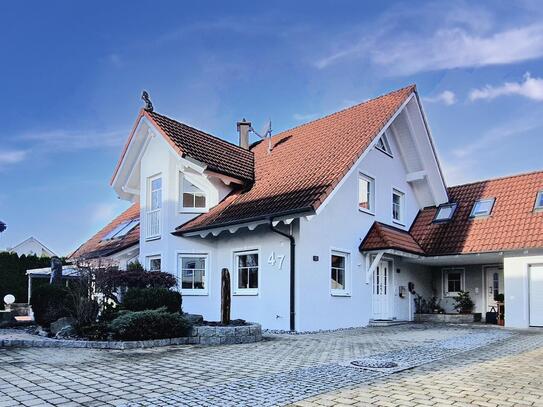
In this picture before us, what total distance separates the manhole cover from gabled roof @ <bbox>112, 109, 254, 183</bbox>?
9.25 m

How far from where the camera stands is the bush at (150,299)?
40.5ft

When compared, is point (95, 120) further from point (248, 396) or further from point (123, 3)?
point (248, 396)

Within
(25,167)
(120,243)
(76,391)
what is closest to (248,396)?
(76,391)

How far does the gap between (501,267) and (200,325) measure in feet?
41.3

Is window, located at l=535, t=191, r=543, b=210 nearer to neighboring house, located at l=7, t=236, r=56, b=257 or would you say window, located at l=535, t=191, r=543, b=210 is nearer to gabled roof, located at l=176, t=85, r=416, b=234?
gabled roof, located at l=176, t=85, r=416, b=234

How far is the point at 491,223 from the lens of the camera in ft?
56.7

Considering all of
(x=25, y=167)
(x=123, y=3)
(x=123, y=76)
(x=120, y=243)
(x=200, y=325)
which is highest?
(x=123, y=3)

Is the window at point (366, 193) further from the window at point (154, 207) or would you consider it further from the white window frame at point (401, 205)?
the window at point (154, 207)

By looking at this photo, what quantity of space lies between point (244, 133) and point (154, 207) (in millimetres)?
5167

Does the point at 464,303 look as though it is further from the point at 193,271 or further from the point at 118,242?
the point at 118,242

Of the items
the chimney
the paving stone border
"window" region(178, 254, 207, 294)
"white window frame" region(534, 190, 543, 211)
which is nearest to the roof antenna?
the chimney

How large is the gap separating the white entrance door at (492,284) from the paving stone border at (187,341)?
37.6ft

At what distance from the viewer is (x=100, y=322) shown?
11750mm

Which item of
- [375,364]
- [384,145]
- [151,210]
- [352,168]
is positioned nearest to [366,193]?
[384,145]
